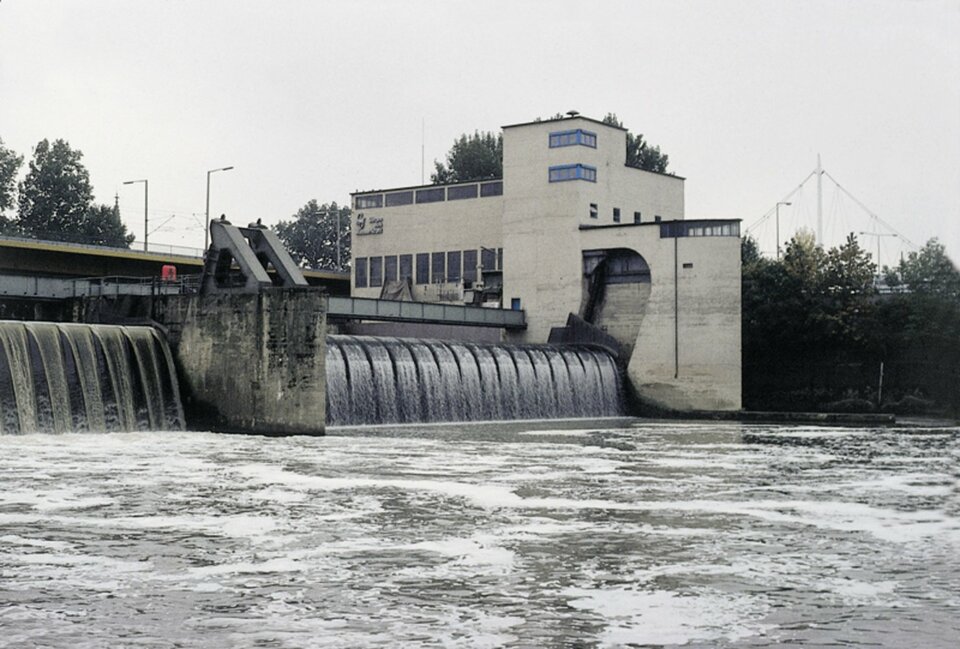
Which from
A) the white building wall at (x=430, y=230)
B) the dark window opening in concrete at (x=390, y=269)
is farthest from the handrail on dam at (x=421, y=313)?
the dark window opening in concrete at (x=390, y=269)

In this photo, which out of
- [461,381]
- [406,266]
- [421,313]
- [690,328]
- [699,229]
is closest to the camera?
[461,381]

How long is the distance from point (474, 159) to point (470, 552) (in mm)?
99232

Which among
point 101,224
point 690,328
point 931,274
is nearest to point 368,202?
point 690,328

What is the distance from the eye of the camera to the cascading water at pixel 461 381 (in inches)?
1892

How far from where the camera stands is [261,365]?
3922 centimetres

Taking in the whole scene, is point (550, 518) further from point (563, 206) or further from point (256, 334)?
point (563, 206)

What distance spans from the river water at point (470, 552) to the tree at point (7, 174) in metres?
67.2

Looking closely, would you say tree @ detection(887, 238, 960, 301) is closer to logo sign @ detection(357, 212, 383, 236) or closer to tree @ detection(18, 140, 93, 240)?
logo sign @ detection(357, 212, 383, 236)

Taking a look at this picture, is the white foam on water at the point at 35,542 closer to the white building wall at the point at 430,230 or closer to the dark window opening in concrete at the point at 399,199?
the white building wall at the point at 430,230

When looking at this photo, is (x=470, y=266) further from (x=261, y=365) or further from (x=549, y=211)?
(x=261, y=365)

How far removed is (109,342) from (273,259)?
634cm

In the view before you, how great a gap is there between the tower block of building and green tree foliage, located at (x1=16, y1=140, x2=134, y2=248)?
2863 centimetres

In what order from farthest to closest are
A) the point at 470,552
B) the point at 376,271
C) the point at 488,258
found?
the point at 376,271, the point at 488,258, the point at 470,552

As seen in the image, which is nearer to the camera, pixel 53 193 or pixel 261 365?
pixel 261 365
